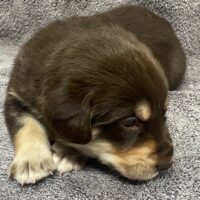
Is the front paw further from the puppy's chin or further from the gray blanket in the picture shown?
the puppy's chin

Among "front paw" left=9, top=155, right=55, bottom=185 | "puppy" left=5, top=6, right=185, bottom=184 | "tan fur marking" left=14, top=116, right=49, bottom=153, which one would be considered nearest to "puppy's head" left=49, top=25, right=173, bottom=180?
"puppy" left=5, top=6, right=185, bottom=184

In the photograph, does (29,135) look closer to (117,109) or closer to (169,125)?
(117,109)

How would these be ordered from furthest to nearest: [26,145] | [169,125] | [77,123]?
[169,125]
[26,145]
[77,123]

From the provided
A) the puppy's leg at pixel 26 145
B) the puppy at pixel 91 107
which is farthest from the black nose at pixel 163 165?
the puppy's leg at pixel 26 145

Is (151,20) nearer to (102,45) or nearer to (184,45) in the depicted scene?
(184,45)

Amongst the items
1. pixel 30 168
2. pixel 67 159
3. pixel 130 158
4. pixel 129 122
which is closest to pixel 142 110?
pixel 129 122

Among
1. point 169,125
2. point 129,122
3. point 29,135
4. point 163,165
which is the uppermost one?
point 129,122
